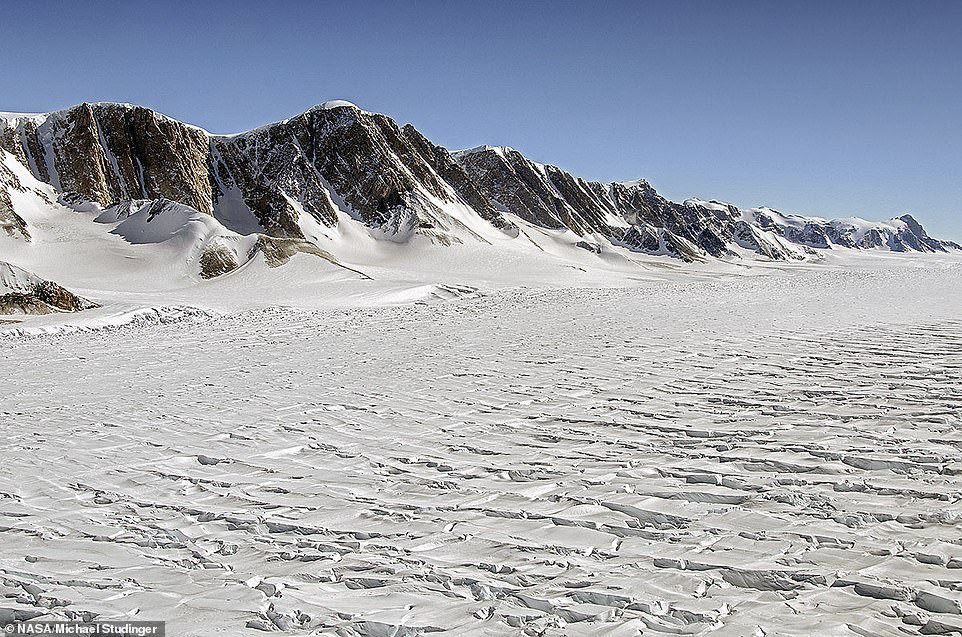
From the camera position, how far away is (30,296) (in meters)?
25.8

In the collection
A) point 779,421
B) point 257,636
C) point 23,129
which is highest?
point 23,129

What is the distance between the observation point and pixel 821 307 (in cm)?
2541

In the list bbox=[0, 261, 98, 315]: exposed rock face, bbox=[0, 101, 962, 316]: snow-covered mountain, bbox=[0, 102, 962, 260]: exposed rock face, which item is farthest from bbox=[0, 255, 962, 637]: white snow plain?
bbox=[0, 102, 962, 260]: exposed rock face

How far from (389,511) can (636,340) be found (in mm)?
11825

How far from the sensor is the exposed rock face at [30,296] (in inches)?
985

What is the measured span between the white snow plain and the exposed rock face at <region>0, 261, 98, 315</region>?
45.6ft

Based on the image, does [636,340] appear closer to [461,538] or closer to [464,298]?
[461,538]

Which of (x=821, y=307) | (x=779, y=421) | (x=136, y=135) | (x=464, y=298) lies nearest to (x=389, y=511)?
(x=779, y=421)

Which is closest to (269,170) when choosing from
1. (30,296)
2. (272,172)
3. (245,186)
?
(272,172)

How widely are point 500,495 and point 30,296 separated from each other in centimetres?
2630

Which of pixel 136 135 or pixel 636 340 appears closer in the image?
pixel 636 340

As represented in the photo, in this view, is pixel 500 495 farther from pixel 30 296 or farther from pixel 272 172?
pixel 272 172

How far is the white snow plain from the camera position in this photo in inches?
169

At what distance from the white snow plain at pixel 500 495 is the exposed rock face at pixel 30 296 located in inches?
547
